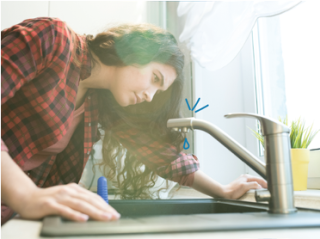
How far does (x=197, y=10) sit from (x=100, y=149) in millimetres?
753

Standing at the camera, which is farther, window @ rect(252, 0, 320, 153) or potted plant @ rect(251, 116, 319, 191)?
window @ rect(252, 0, 320, 153)

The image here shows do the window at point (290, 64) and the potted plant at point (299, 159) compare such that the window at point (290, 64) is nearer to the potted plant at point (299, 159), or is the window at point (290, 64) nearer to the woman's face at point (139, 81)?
the potted plant at point (299, 159)

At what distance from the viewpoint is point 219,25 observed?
1131 mm

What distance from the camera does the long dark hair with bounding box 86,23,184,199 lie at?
942 millimetres

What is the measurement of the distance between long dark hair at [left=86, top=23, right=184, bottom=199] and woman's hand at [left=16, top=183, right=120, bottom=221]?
613mm

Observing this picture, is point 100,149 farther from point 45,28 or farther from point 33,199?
point 33,199

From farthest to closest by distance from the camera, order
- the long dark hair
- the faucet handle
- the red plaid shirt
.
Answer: the long dark hair < the red plaid shirt < the faucet handle

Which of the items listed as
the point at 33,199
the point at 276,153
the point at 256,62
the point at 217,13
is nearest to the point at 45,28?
the point at 33,199

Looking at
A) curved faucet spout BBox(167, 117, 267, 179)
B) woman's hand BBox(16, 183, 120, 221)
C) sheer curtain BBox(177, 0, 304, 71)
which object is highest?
sheer curtain BBox(177, 0, 304, 71)

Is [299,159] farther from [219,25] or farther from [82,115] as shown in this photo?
[82,115]

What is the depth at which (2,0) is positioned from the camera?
121 centimetres

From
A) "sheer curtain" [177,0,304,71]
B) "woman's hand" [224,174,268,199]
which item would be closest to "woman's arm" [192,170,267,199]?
"woman's hand" [224,174,268,199]

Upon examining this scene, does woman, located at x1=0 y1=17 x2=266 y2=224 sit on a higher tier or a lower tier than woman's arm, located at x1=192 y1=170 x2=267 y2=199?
higher

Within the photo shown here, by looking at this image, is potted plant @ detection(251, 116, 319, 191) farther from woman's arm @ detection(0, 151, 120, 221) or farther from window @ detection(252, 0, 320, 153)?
woman's arm @ detection(0, 151, 120, 221)
